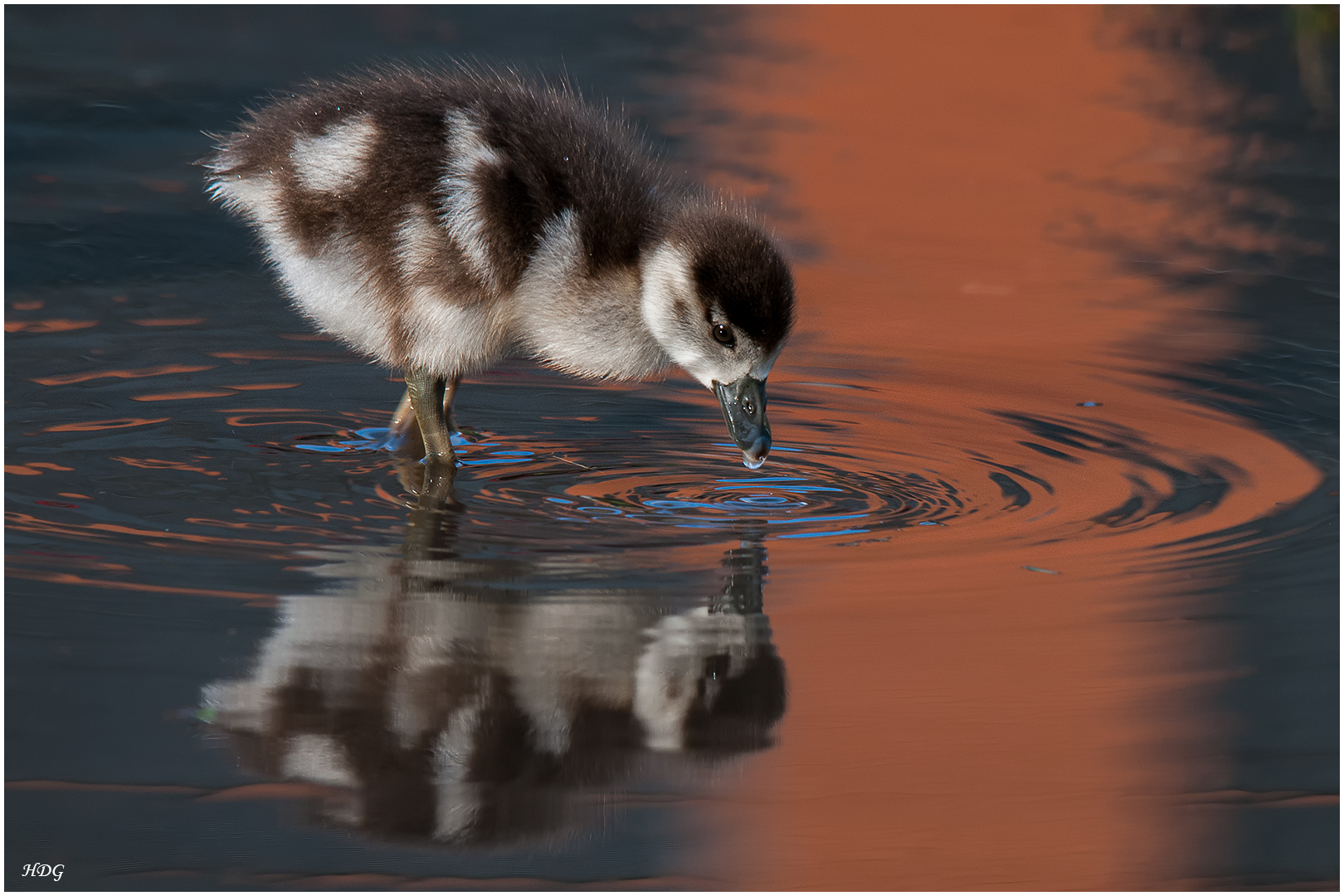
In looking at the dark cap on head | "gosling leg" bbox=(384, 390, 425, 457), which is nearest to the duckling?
the dark cap on head

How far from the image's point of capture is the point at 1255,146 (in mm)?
9734

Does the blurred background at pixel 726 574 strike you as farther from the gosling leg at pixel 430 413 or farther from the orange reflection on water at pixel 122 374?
the gosling leg at pixel 430 413

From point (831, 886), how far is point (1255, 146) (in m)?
7.56

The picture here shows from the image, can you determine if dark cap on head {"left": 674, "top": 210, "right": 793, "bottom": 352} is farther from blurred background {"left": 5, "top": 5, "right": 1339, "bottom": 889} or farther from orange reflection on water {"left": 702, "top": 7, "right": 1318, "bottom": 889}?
orange reflection on water {"left": 702, "top": 7, "right": 1318, "bottom": 889}

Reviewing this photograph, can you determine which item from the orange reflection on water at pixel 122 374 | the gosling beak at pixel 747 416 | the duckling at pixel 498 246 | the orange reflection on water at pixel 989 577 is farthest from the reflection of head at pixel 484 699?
the orange reflection on water at pixel 122 374

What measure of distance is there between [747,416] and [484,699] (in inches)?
66.6

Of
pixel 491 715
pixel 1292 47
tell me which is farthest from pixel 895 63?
pixel 491 715

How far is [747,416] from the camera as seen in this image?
200 inches

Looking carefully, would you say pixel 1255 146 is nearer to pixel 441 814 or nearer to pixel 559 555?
pixel 559 555

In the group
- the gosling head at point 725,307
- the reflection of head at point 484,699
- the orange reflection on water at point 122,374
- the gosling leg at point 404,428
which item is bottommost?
the reflection of head at point 484,699

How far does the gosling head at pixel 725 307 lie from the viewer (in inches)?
190

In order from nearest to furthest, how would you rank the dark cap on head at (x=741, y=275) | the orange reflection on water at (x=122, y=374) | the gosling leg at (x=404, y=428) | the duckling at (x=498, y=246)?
1. the dark cap on head at (x=741, y=275)
2. the duckling at (x=498, y=246)
3. the gosling leg at (x=404, y=428)
4. the orange reflection on water at (x=122, y=374)

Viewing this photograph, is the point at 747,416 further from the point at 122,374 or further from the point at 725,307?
the point at 122,374

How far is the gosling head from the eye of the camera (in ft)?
15.8
